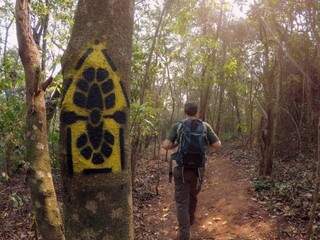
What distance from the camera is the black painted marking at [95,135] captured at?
2.43 m

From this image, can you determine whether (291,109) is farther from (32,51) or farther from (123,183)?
(123,183)

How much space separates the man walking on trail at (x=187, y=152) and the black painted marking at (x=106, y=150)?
3.75 m

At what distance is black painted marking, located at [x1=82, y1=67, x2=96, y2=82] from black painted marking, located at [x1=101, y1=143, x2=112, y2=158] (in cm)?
38

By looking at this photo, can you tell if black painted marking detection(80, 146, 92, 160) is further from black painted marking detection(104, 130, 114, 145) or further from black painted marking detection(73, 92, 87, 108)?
black painted marking detection(73, 92, 87, 108)

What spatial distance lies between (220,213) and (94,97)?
6857mm

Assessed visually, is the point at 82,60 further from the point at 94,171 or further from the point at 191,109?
the point at 191,109

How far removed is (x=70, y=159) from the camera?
248 cm

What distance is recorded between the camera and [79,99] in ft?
7.99

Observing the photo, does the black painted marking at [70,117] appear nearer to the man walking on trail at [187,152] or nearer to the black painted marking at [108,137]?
the black painted marking at [108,137]

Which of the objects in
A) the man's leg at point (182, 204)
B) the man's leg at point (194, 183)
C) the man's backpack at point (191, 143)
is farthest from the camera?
the man's leg at point (194, 183)

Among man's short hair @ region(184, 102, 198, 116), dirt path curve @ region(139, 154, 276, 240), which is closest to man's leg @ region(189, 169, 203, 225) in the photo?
man's short hair @ region(184, 102, 198, 116)

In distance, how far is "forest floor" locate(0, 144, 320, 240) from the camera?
24.8 ft

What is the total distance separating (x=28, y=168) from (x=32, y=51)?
1.25m

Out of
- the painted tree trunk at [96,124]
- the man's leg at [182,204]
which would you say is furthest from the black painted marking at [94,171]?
the man's leg at [182,204]
